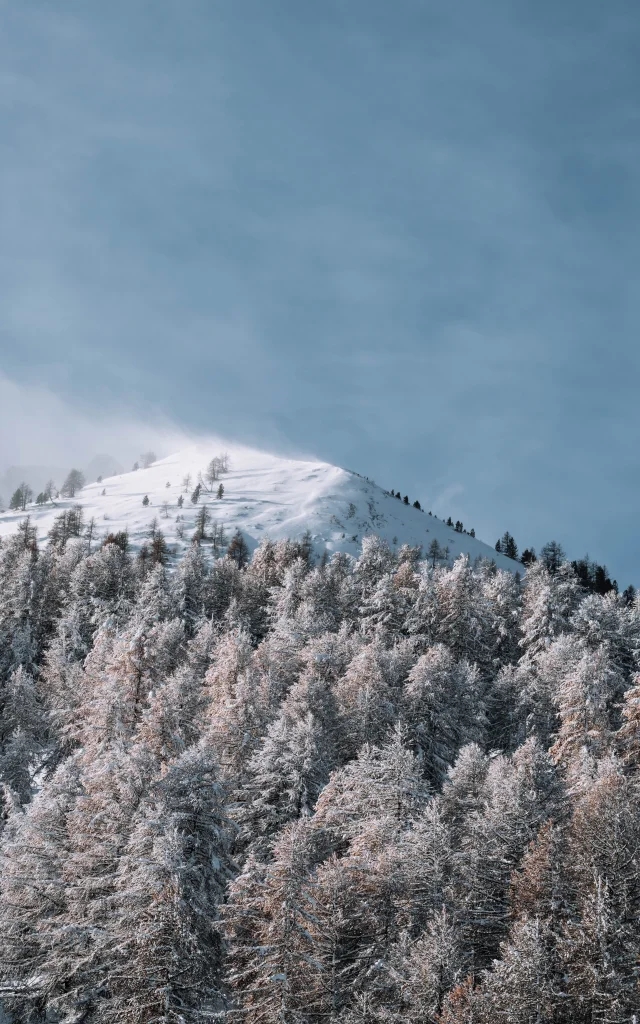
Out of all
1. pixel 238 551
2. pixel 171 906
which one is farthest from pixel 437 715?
pixel 238 551

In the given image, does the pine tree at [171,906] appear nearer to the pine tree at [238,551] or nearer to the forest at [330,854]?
the forest at [330,854]

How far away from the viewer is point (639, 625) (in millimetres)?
64750

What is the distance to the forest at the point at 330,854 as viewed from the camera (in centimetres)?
2316

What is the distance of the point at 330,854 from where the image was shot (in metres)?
35.7

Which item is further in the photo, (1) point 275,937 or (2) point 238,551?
(2) point 238,551

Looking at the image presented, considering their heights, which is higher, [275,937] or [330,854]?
[330,854]

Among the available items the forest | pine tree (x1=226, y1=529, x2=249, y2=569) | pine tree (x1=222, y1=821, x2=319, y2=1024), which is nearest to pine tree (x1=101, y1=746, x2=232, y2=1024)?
the forest

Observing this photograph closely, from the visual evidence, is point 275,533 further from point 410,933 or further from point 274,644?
point 410,933

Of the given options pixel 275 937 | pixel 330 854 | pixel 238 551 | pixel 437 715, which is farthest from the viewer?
pixel 238 551

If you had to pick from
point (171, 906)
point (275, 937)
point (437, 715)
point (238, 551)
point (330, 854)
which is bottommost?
point (275, 937)

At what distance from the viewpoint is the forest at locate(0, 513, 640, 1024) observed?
2316cm

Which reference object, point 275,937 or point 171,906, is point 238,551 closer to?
point 275,937

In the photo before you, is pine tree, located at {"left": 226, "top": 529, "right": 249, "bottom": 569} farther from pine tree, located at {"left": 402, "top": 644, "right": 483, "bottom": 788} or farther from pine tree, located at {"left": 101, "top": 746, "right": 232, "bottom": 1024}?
pine tree, located at {"left": 101, "top": 746, "right": 232, "bottom": 1024}

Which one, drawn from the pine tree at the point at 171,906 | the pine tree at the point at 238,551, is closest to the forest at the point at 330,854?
the pine tree at the point at 171,906
